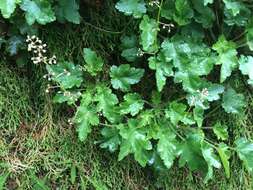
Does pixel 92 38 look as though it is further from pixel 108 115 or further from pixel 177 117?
pixel 177 117

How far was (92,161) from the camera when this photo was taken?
6.02 feet

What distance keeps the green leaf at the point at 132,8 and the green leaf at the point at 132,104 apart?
288 mm

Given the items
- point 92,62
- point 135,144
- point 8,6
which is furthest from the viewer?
point 92,62

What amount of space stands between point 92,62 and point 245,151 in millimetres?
651

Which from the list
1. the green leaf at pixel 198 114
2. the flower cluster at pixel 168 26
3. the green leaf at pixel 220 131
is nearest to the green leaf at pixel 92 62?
the flower cluster at pixel 168 26

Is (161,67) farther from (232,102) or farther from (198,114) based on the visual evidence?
(232,102)

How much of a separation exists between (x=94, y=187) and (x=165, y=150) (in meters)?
0.33

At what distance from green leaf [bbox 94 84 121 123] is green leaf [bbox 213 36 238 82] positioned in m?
0.39

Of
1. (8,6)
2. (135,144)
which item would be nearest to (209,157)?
(135,144)

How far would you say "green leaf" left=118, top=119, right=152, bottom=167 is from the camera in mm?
1668

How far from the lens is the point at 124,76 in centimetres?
177

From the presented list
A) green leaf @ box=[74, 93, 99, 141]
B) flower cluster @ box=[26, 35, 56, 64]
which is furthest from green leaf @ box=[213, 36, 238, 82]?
flower cluster @ box=[26, 35, 56, 64]

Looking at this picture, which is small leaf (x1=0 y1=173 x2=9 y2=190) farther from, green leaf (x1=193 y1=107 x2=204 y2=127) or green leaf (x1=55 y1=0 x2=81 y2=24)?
green leaf (x1=193 y1=107 x2=204 y2=127)

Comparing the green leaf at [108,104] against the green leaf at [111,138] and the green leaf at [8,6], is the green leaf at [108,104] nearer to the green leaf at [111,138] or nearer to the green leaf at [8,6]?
the green leaf at [111,138]
